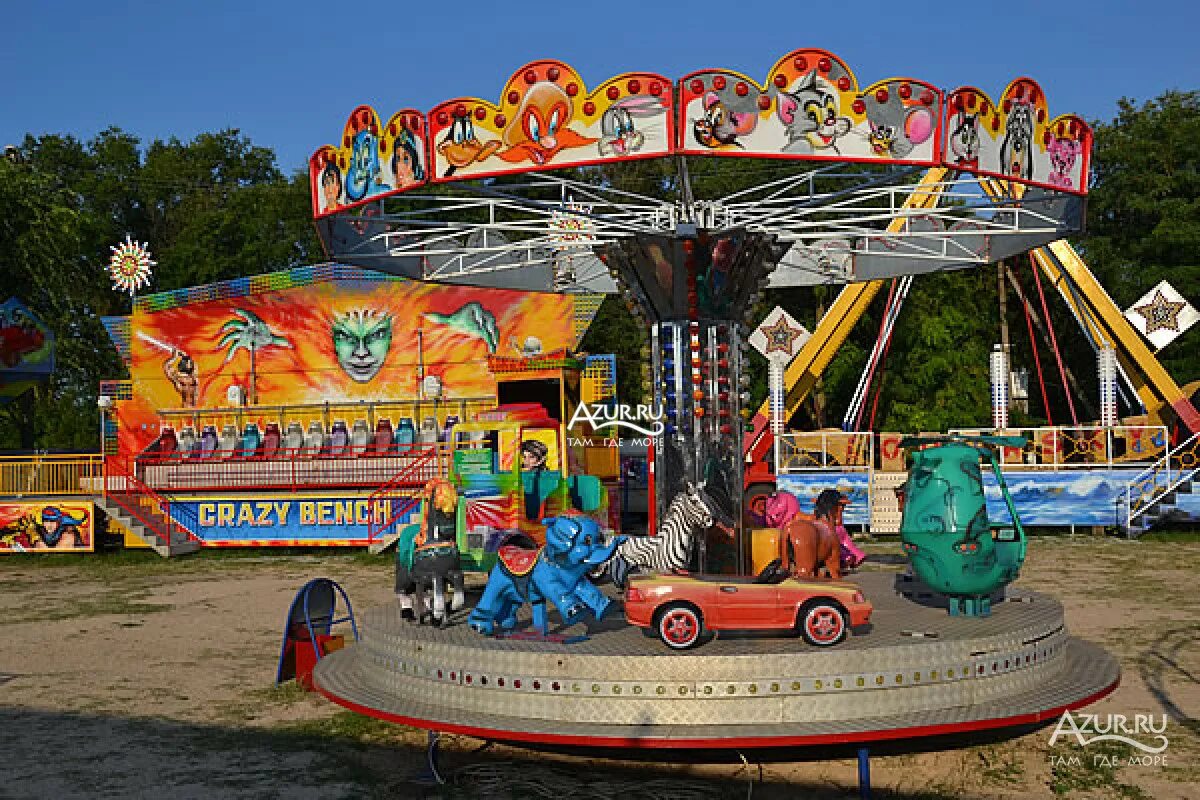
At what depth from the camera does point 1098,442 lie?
23.7 m

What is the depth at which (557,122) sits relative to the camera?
28.4 ft

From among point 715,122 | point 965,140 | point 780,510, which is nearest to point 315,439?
point 780,510

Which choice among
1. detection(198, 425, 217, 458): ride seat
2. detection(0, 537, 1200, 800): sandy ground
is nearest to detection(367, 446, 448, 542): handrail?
detection(198, 425, 217, 458): ride seat

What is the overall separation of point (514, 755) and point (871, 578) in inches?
204

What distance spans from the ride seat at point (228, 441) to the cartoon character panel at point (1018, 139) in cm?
2163

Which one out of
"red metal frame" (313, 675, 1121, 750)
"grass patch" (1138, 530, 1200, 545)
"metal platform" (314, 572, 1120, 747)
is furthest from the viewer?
"grass patch" (1138, 530, 1200, 545)

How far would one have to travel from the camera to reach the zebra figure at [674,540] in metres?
9.81

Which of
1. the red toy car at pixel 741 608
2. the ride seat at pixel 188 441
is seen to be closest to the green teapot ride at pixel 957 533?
the red toy car at pixel 741 608

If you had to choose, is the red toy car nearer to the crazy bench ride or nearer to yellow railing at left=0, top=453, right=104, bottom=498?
the crazy bench ride

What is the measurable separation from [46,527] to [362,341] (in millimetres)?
8201

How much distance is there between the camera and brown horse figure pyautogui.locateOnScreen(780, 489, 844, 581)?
372 inches

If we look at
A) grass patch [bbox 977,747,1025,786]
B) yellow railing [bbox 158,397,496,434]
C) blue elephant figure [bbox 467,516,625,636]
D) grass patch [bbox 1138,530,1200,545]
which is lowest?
grass patch [bbox 977,747,1025,786]

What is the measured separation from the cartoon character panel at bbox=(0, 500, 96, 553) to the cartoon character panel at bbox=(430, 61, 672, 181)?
19.3m

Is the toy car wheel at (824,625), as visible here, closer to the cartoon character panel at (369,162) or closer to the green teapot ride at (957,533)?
the green teapot ride at (957,533)
